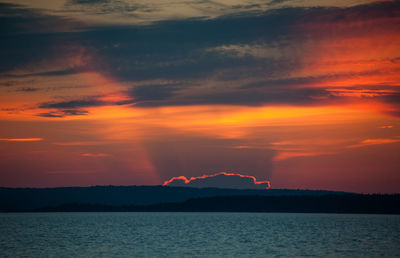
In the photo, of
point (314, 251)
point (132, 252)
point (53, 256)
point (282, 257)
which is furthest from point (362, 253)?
point (53, 256)

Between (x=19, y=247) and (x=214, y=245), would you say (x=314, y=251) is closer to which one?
(x=214, y=245)

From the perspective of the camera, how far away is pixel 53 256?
7644 centimetres

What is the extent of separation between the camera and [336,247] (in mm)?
91875

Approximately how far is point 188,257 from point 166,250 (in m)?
9.69

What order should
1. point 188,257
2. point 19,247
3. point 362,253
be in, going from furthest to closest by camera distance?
point 19,247
point 362,253
point 188,257

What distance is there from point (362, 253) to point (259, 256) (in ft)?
54.3

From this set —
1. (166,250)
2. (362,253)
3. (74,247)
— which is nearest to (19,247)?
(74,247)

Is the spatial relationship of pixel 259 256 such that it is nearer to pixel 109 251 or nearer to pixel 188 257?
pixel 188 257

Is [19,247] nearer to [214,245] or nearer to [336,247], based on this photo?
[214,245]

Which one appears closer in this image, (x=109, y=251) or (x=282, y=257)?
(x=282, y=257)

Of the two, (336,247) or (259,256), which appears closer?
(259,256)

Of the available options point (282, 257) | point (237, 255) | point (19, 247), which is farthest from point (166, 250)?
point (19, 247)

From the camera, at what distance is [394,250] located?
280 ft

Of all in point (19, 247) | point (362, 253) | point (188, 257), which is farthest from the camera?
point (19, 247)
